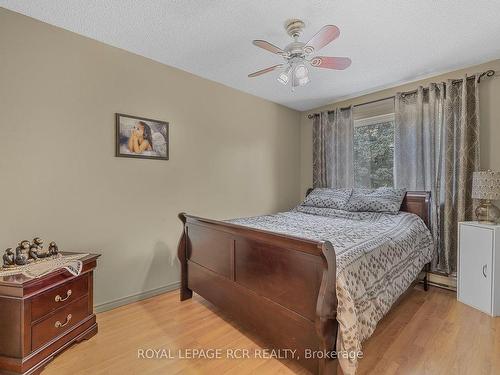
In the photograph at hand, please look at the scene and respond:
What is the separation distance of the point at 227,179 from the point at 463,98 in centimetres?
280

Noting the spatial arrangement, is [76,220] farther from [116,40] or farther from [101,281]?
[116,40]

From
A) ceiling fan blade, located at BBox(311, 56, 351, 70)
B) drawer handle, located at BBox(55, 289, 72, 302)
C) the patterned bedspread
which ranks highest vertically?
ceiling fan blade, located at BBox(311, 56, 351, 70)

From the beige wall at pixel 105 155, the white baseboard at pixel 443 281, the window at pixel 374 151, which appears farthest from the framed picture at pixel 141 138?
the white baseboard at pixel 443 281

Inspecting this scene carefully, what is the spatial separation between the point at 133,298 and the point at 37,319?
996 millimetres

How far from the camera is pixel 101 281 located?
2342 millimetres

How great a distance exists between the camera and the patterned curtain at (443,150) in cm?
270

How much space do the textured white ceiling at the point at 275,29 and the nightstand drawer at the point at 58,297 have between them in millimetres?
2026

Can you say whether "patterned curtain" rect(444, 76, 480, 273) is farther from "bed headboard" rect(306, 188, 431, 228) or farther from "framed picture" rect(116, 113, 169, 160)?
"framed picture" rect(116, 113, 169, 160)

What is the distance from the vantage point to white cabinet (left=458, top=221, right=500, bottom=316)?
227 cm

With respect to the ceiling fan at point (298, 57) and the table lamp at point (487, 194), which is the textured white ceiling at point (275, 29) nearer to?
the ceiling fan at point (298, 57)

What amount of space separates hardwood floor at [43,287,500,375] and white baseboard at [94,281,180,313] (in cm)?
6

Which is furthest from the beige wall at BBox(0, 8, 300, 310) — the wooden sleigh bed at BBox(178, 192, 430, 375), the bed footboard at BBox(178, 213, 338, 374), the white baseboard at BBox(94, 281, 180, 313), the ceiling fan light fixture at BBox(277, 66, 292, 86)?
the ceiling fan light fixture at BBox(277, 66, 292, 86)

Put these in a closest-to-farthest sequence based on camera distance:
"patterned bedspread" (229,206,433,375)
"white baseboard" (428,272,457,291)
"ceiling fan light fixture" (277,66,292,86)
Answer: "patterned bedspread" (229,206,433,375)
"ceiling fan light fixture" (277,66,292,86)
"white baseboard" (428,272,457,291)

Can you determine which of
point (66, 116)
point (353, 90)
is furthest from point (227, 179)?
point (353, 90)
